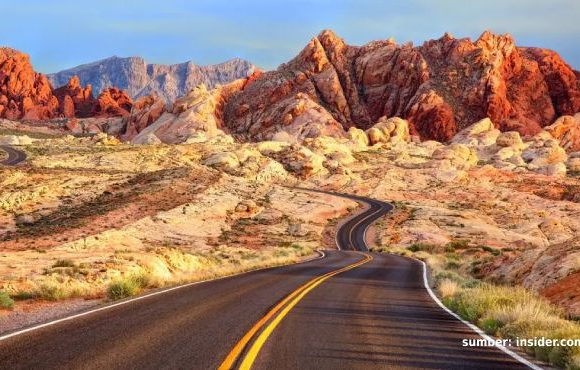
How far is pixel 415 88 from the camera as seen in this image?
174m

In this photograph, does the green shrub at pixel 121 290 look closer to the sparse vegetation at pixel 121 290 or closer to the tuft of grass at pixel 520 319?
the sparse vegetation at pixel 121 290

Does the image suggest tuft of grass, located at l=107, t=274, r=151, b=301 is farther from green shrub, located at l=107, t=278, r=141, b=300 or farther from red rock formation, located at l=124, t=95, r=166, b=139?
red rock formation, located at l=124, t=95, r=166, b=139

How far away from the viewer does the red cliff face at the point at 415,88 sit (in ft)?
545

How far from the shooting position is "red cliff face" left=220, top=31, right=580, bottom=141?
16600 centimetres

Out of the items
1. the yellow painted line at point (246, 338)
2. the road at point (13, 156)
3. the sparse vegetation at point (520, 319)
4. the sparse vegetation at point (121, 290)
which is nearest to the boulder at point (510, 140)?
the road at point (13, 156)

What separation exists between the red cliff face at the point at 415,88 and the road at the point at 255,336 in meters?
144

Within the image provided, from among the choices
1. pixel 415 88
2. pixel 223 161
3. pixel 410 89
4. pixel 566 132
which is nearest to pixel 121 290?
pixel 223 161

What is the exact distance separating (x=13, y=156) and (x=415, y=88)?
398 ft

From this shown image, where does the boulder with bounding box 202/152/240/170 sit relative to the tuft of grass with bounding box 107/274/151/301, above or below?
above

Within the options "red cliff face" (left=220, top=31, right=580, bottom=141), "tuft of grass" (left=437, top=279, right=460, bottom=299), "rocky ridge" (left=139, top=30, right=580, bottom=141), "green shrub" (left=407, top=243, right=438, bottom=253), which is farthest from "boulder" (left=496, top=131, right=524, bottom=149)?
"tuft of grass" (left=437, top=279, right=460, bottom=299)

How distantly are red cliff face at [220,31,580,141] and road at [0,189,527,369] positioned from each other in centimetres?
14416

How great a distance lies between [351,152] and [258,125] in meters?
41.6

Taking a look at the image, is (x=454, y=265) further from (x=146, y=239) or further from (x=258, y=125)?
(x=258, y=125)

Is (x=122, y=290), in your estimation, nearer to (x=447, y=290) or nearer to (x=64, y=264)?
(x=64, y=264)
